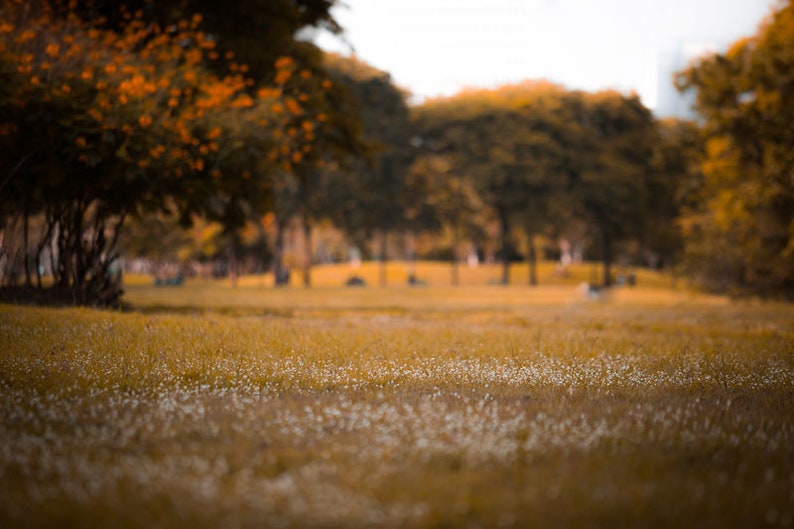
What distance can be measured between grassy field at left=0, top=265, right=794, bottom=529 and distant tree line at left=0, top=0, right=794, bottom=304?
6620 mm

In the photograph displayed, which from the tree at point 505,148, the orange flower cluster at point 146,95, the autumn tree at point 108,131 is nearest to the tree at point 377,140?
the tree at point 505,148

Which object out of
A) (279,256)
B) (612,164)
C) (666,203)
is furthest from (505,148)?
(279,256)

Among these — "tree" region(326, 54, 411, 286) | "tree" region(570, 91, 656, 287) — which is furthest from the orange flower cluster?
"tree" region(570, 91, 656, 287)

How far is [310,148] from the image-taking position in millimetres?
21250

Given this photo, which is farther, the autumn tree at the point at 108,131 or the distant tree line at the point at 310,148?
the distant tree line at the point at 310,148

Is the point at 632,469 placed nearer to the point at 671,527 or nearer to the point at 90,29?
the point at 671,527

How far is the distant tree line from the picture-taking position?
659 inches

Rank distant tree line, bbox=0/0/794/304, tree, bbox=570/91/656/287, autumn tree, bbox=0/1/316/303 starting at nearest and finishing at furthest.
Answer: autumn tree, bbox=0/1/316/303 → distant tree line, bbox=0/0/794/304 → tree, bbox=570/91/656/287

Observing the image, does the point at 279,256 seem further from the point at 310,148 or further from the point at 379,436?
the point at 379,436

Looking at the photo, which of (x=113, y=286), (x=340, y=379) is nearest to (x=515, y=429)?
(x=340, y=379)

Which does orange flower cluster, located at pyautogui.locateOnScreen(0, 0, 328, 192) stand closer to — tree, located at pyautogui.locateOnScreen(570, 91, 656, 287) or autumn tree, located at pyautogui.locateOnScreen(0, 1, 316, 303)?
autumn tree, located at pyautogui.locateOnScreen(0, 1, 316, 303)

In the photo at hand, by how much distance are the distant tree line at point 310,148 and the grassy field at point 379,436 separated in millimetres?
6620

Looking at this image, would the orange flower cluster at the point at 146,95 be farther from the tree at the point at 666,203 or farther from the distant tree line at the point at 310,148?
the tree at the point at 666,203

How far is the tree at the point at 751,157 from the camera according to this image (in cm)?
3231
